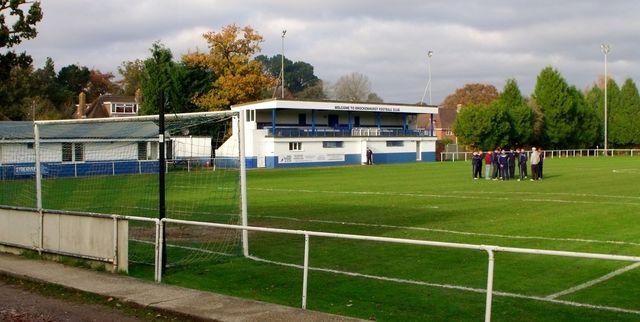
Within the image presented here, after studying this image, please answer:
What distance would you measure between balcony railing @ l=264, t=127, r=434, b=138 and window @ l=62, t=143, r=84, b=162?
1580 inches

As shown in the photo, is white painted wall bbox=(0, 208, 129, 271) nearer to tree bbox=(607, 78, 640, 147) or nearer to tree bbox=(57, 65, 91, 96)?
tree bbox=(57, 65, 91, 96)

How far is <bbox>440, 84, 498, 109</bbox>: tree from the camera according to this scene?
118250 mm

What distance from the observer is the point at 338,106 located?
2876 inches

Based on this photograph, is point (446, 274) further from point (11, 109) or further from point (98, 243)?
point (11, 109)

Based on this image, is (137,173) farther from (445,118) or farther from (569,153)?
(445,118)

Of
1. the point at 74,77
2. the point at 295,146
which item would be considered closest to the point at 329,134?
the point at 295,146

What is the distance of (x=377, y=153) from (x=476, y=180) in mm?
37070

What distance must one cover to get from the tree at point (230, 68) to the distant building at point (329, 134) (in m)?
5.86

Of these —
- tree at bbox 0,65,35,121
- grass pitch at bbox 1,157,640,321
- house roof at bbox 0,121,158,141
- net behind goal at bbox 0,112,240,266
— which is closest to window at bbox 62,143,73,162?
net behind goal at bbox 0,112,240,266

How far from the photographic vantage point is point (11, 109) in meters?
57.7

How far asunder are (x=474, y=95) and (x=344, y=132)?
56.7 m

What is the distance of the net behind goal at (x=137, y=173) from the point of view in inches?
550

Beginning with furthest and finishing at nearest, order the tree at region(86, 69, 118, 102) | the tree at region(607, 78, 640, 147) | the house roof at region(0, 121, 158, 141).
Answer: the tree at region(86, 69, 118, 102)
the tree at region(607, 78, 640, 147)
the house roof at region(0, 121, 158, 141)

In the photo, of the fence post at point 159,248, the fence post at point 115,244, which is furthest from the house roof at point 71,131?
the fence post at point 159,248
